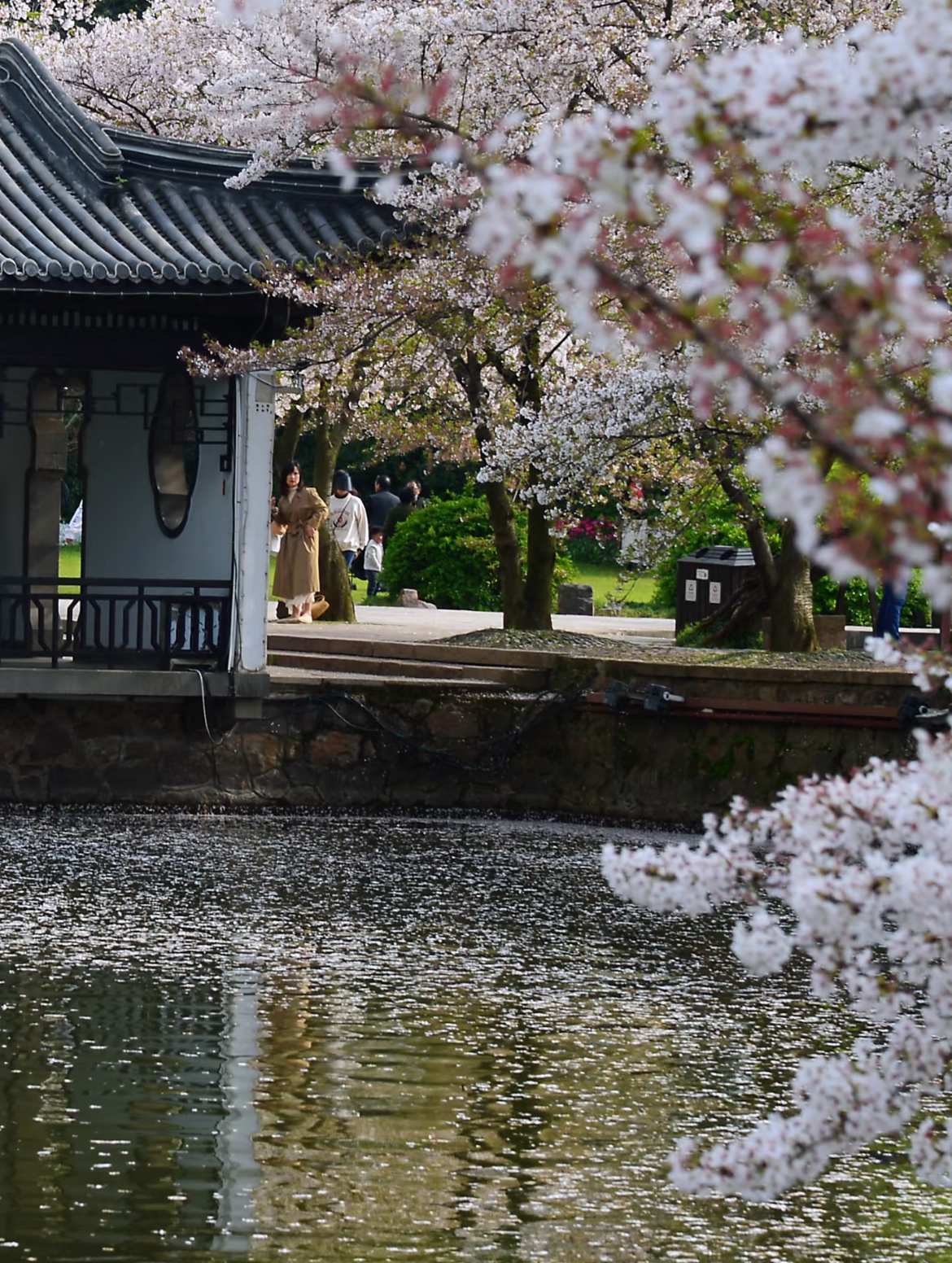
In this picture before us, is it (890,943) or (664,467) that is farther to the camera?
(664,467)

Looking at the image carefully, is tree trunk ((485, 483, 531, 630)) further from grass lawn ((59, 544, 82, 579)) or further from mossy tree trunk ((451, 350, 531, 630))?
grass lawn ((59, 544, 82, 579))

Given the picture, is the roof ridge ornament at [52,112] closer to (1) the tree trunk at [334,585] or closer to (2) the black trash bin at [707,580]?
(1) the tree trunk at [334,585]

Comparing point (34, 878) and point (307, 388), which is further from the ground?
point (307, 388)

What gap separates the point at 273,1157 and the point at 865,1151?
2243mm

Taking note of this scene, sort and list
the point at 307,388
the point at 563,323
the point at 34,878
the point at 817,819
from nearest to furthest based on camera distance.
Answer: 1. the point at 817,819
2. the point at 34,878
3. the point at 563,323
4. the point at 307,388

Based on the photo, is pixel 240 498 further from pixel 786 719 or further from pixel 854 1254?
pixel 854 1254

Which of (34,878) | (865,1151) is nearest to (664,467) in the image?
(34,878)

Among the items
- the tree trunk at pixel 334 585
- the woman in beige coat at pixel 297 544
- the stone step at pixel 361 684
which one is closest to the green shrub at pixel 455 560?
the tree trunk at pixel 334 585

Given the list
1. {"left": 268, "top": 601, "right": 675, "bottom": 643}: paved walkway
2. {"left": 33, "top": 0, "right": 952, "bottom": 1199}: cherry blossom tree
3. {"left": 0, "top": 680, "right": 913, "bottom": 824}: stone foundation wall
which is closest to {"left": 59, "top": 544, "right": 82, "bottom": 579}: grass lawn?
{"left": 268, "top": 601, "right": 675, "bottom": 643}: paved walkway

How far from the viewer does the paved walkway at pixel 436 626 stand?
18734mm

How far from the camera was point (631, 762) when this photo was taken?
50.6 ft

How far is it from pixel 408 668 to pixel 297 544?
4.90 meters

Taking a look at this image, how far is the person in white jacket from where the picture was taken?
1020 inches

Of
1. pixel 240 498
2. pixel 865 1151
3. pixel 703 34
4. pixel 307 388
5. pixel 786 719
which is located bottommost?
pixel 865 1151
